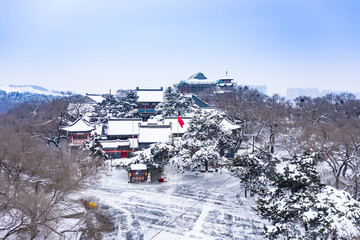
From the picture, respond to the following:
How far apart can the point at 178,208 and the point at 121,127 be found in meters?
16.3

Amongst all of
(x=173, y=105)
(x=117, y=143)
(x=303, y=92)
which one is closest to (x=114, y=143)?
(x=117, y=143)

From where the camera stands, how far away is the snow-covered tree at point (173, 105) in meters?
36.8

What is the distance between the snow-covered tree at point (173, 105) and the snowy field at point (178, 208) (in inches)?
611

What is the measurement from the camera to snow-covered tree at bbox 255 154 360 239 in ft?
30.1

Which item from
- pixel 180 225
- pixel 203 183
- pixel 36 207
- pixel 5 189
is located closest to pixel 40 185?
pixel 5 189

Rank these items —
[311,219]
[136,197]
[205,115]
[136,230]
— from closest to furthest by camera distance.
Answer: [311,219] < [136,230] < [136,197] < [205,115]

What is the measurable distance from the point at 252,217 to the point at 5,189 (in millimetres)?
13719

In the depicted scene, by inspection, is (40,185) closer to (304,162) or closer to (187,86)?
(304,162)

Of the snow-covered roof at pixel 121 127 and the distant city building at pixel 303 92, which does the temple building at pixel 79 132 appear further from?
the distant city building at pixel 303 92

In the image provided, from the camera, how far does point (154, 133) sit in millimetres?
27797

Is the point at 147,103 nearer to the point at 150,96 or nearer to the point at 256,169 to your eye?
the point at 150,96

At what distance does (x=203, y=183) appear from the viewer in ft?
69.7

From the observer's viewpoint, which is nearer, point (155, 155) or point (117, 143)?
point (155, 155)

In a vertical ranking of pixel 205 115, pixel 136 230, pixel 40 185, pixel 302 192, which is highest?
pixel 205 115
